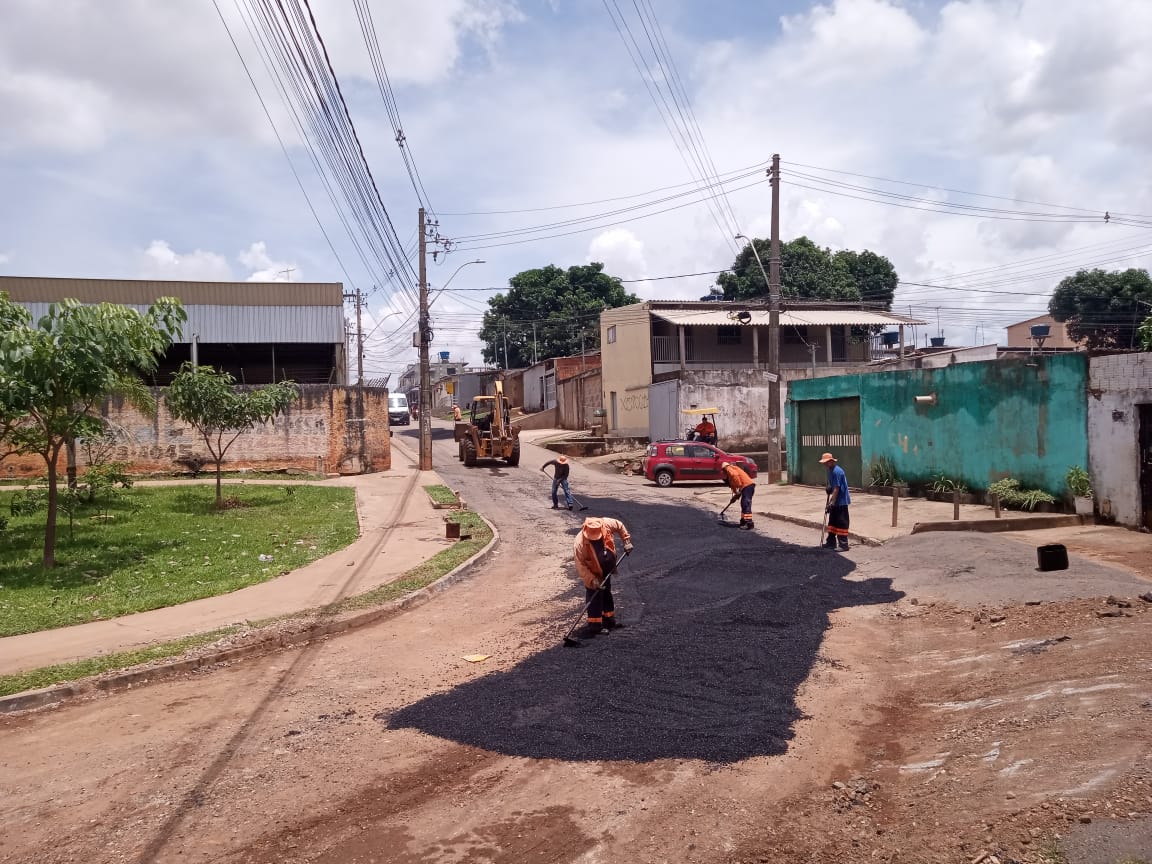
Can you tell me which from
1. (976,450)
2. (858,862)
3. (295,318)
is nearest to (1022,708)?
(858,862)

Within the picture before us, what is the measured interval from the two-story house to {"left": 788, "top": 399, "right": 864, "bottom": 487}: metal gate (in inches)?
328

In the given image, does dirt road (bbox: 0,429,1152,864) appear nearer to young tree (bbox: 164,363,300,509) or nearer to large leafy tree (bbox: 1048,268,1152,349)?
young tree (bbox: 164,363,300,509)

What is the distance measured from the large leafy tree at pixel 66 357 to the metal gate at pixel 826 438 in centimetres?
1667

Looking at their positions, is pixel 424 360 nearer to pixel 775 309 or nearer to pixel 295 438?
pixel 295 438

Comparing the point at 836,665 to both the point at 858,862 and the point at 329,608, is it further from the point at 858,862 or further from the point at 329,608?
the point at 329,608

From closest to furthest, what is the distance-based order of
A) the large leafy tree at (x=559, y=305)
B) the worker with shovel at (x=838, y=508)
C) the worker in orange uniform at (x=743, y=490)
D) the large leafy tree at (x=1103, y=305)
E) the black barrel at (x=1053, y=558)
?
the black barrel at (x=1053, y=558)
the worker with shovel at (x=838, y=508)
the worker in orange uniform at (x=743, y=490)
the large leafy tree at (x=1103, y=305)
the large leafy tree at (x=559, y=305)

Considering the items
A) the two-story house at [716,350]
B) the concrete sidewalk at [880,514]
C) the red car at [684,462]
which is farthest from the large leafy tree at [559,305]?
the concrete sidewalk at [880,514]

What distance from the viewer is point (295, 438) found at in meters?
29.6

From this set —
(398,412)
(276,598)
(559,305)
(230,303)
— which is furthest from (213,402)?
(559,305)

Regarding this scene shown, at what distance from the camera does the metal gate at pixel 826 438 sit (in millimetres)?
23609

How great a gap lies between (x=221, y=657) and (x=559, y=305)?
59.0m

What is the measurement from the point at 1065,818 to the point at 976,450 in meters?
15.5

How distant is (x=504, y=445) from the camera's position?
31766 mm

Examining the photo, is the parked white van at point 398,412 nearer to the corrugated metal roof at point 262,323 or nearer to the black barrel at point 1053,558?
the corrugated metal roof at point 262,323
